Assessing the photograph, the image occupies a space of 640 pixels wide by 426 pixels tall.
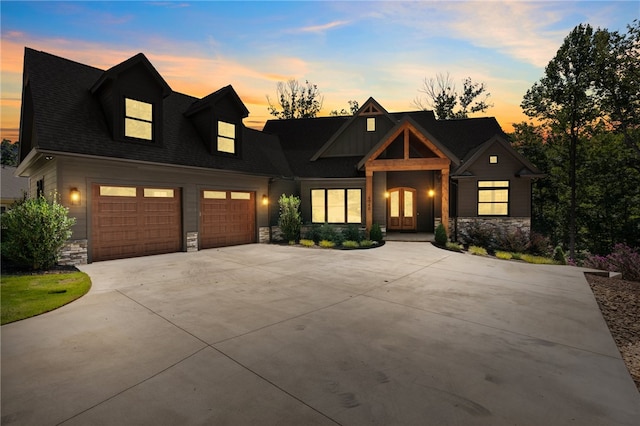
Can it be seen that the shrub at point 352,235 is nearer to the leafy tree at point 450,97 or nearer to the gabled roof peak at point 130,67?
the gabled roof peak at point 130,67

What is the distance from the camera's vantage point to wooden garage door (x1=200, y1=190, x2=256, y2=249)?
526 inches

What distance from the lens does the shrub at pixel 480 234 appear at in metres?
14.9

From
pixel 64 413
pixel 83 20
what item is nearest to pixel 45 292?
pixel 64 413

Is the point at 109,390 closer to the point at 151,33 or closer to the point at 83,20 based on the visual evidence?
the point at 83,20

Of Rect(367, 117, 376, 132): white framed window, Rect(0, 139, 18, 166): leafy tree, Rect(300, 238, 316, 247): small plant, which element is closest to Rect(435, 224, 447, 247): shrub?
Rect(300, 238, 316, 247): small plant

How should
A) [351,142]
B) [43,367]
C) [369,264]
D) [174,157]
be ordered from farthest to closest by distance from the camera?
[351,142]
[174,157]
[369,264]
[43,367]

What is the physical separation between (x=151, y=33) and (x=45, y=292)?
452 inches

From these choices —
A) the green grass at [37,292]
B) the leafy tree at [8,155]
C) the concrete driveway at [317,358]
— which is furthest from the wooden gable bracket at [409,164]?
the leafy tree at [8,155]

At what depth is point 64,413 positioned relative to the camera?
259 cm

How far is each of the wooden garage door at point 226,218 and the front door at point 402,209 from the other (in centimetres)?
824

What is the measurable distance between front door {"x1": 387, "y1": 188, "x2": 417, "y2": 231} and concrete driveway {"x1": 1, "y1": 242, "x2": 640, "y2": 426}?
11.1 meters

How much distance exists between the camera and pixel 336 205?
17047 millimetres

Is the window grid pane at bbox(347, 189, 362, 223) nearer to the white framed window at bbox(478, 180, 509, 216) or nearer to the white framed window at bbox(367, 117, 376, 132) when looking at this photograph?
the white framed window at bbox(367, 117, 376, 132)

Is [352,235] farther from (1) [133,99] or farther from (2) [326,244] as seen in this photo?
(1) [133,99]
